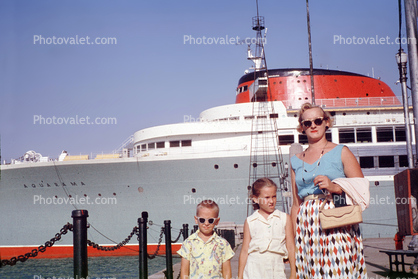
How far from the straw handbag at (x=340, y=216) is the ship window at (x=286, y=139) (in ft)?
58.0

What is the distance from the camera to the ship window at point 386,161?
67.1 ft

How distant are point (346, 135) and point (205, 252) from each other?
18.2m

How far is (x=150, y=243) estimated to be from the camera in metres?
20.0

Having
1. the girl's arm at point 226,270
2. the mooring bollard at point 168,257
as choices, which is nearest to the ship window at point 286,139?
the mooring bollard at point 168,257

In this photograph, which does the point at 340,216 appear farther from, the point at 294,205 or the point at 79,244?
the point at 79,244

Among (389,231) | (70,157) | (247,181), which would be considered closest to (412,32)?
(247,181)

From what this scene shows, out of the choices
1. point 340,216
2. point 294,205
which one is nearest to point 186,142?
point 294,205

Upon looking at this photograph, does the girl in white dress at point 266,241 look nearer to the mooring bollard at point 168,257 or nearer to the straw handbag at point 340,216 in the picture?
the straw handbag at point 340,216

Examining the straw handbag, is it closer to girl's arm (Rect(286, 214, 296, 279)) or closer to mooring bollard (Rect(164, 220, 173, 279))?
girl's arm (Rect(286, 214, 296, 279))

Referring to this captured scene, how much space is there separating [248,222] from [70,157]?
18.2m

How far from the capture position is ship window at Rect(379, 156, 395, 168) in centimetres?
2046

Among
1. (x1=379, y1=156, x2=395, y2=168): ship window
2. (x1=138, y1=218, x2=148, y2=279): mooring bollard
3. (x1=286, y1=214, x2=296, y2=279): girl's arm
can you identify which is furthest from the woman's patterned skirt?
(x1=379, y1=156, x2=395, y2=168): ship window

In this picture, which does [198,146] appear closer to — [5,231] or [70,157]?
[70,157]

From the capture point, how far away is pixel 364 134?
68.9ft
